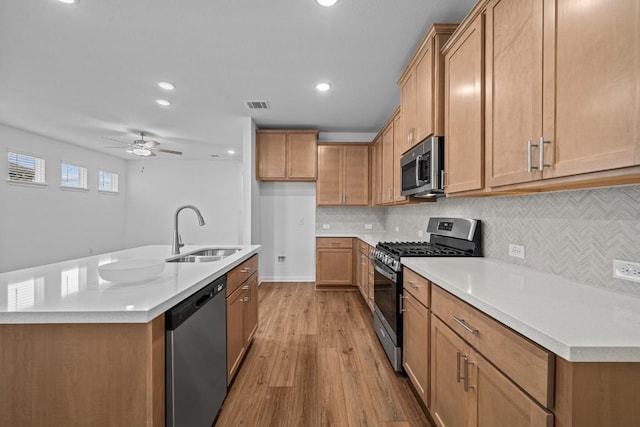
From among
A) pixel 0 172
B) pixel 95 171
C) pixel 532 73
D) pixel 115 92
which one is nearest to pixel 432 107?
pixel 532 73

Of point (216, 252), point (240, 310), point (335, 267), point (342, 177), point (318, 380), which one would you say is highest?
point (342, 177)

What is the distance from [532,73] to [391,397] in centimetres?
205

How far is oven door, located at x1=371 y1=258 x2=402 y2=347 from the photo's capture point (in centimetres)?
214

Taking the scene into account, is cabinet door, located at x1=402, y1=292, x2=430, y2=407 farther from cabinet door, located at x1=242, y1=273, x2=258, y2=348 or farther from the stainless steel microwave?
cabinet door, located at x1=242, y1=273, x2=258, y2=348

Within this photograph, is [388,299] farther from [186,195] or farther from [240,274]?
[186,195]

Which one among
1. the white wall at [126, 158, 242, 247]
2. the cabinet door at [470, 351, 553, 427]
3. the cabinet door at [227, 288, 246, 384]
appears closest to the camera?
the cabinet door at [470, 351, 553, 427]

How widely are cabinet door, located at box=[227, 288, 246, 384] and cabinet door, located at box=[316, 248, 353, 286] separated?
2338mm

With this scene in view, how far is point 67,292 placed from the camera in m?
1.21

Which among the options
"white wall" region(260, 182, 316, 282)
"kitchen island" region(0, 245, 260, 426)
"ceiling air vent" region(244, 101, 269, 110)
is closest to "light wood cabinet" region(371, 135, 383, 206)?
"white wall" region(260, 182, 316, 282)

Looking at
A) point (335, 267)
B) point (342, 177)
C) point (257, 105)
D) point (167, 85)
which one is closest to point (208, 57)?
point (167, 85)

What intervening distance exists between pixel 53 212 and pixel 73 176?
3.07 ft

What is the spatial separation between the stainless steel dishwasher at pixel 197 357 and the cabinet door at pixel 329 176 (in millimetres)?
3022

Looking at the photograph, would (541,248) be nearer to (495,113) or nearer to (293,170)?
(495,113)

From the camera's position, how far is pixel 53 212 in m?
5.54
